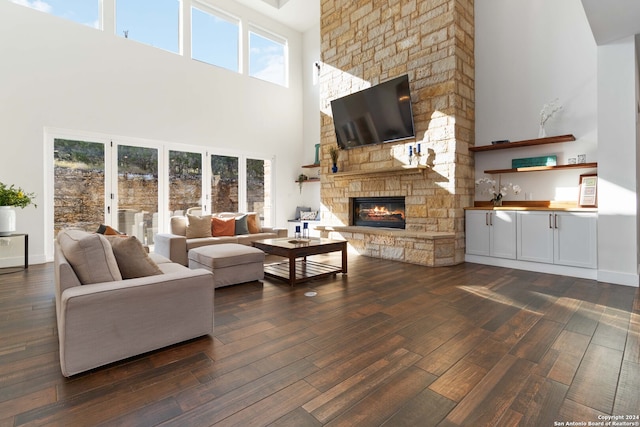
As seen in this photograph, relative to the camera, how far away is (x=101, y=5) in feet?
18.1

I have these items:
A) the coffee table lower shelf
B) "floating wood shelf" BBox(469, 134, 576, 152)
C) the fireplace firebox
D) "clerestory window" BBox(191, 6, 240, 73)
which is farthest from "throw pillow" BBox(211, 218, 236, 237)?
"floating wood shelf" BBox(469, 134, 576, 152)

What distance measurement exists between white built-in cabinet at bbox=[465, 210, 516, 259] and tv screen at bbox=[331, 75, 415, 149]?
1.66m

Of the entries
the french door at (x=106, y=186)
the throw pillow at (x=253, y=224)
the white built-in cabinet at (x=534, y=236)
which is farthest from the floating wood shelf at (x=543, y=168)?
the french door at (x=106, y=186)

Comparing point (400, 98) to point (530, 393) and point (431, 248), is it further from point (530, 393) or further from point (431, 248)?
point (530, 393)

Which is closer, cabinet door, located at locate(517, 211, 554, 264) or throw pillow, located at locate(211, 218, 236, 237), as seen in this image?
cabinet door, located at locate(517, 211, 554, 264)

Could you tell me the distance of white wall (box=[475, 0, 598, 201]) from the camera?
4.28 metres

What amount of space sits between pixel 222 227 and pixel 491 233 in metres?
4.22

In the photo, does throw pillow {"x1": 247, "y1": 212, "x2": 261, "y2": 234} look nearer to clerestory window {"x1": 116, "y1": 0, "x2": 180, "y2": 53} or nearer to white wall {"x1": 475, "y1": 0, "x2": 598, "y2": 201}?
clerestory window {"x1": 116, "y1": 0, "x2": 180, "y2": 53}

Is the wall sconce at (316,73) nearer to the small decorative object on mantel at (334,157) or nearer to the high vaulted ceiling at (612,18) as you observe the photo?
the small decorative object on mantel at (334,157)

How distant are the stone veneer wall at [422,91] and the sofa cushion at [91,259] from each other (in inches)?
165

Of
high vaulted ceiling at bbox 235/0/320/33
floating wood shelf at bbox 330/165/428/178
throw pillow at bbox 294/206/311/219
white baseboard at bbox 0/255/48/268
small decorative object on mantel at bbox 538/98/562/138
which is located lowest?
white baseboard at bbox 0/255/48/268

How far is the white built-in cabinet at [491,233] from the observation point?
14.9ft

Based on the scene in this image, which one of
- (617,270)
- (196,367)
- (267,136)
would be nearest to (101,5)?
(267,136)

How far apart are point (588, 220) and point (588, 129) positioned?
4.16 ft
